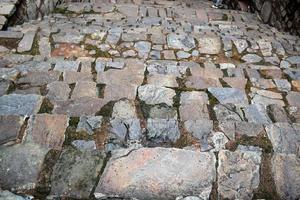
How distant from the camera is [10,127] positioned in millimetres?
2459

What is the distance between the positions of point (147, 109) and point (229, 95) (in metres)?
0.88

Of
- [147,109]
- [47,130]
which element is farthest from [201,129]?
[47,130]

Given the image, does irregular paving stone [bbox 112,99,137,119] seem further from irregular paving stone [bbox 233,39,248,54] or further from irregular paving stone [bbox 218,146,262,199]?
irregular paving stone [bbox 233,39,248,54]

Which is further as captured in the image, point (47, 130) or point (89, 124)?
point (89, 124)

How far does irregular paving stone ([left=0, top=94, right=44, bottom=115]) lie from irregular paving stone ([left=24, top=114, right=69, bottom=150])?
0.25 metres

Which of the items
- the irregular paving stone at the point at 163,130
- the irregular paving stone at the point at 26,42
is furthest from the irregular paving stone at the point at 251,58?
the irregular paving stone at the point at 26,42

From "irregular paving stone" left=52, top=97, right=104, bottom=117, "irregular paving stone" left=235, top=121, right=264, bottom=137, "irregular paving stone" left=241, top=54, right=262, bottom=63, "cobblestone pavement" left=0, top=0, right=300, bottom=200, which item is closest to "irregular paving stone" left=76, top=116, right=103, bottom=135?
"cobblestone pavement" left=0, top=0, right=300, bottom=200

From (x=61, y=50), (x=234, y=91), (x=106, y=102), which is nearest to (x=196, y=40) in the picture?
(x=234, y=91)

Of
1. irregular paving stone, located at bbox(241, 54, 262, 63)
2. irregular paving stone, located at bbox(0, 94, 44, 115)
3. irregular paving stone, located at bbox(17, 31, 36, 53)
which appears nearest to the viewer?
irregular paving stone, located at bbox(0, 94, 44, 115)

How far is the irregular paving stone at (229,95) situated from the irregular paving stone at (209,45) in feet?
3.75

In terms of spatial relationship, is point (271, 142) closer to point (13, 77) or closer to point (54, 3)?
point (13, 77)

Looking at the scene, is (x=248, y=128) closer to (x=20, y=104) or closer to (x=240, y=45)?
(x=20, y=104)

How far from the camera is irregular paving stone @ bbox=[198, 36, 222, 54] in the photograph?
4462mm

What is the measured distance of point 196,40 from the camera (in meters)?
4.68
